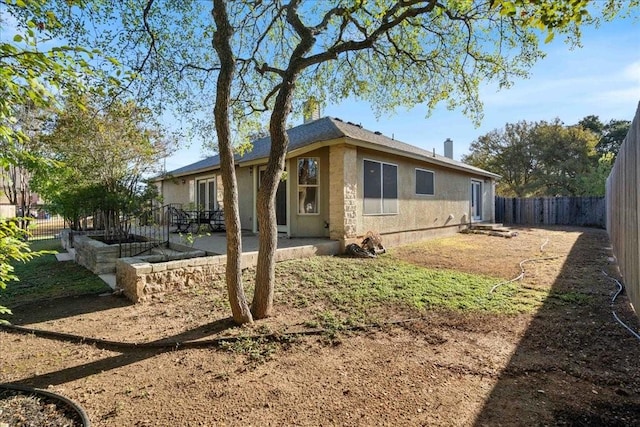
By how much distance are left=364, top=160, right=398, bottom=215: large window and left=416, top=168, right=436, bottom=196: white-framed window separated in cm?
167

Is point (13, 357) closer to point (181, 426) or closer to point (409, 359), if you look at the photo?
point (181, 426)

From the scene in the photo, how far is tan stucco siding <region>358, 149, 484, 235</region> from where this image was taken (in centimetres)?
990

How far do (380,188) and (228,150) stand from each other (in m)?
6.71

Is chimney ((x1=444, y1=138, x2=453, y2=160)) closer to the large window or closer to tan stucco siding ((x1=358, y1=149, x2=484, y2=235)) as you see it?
tan stucco siding ((x1=358, y1=149, x2=484, y2=235))

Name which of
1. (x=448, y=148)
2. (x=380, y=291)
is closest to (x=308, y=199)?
(x=380, y=291)

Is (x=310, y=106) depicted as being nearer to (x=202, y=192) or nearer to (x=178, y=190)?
(x=202, y=192)

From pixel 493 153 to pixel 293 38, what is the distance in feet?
89.7

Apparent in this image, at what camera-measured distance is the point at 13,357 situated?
152 inches

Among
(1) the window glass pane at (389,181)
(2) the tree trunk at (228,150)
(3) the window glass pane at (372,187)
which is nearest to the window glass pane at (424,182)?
(1) the window glass pane at (389,181)

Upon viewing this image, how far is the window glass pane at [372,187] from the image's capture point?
387 inches

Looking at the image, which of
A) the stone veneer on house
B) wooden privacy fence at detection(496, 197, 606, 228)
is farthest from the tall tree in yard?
wooden privacy fence at detection(496, 197, 606, 228)

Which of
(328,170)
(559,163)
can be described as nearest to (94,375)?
(328,170)

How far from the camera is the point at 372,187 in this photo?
10055mm

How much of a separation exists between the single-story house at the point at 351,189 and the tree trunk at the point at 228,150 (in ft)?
13.2
